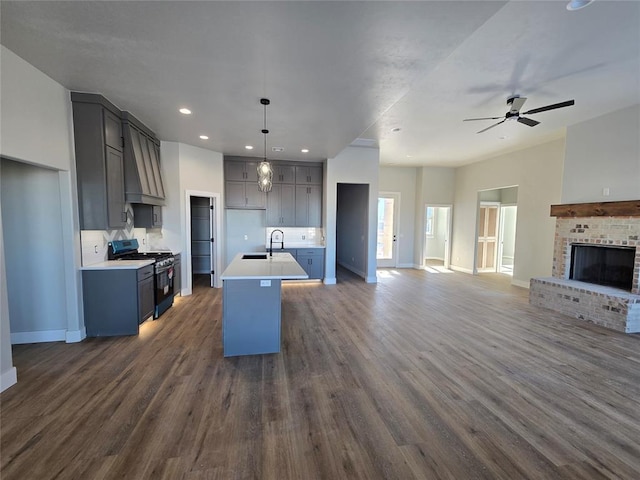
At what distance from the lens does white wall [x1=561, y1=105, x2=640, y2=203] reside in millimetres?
4059

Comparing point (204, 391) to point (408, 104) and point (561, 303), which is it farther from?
point (561, 303)

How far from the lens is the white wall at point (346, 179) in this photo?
249 inches

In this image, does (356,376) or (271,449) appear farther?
(356,376)

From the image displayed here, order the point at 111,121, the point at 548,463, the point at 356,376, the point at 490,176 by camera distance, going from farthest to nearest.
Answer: the point at 490,176 → the point at 111,121 → the point at 356,376 → the point at 548,463

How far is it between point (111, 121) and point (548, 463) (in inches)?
208

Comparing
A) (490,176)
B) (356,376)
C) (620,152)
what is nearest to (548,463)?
(356,376)

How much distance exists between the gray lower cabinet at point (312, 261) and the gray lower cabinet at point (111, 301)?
343 centimetres

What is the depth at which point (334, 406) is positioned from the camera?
2.19 m

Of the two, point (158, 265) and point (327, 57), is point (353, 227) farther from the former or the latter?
point (327, 57)

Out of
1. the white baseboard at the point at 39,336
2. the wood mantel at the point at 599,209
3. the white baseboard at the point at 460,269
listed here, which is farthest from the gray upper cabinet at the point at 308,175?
the white baseboard at the point at 460,269

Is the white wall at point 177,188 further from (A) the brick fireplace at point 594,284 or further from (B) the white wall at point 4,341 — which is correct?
(A) the brick fireplace at point 594,284

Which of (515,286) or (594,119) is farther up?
(594,119)

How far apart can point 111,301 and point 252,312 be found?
6.22 ft

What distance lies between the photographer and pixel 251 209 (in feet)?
21.6
